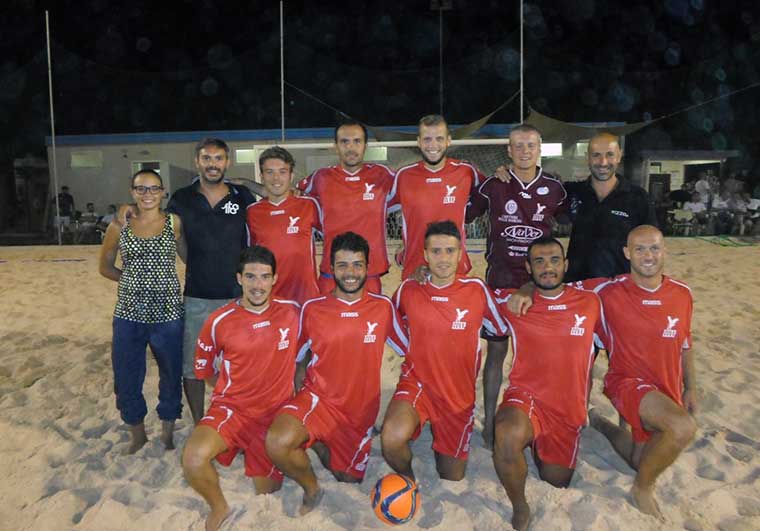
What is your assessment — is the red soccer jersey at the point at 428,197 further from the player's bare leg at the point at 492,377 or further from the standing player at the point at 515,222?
the player's bare leg at the point at 492,377

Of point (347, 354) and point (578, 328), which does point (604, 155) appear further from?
point (347, 354)

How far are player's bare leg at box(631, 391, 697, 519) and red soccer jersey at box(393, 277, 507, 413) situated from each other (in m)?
0.90

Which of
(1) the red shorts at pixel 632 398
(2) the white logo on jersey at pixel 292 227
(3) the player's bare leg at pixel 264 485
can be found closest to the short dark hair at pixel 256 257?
(2) the white logo on jersey at pixel 292 227

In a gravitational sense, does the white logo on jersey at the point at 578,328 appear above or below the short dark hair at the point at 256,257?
below

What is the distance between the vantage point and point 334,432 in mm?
3064

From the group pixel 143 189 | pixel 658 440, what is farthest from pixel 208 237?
pixel 658 440

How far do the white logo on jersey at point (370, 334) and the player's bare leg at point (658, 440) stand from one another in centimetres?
143

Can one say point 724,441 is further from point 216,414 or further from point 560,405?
point 216,414

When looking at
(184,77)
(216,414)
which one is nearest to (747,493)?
(216,414)

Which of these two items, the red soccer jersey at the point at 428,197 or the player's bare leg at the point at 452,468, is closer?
the player's bare leg at the point at 452,468

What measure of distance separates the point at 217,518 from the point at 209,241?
159 cm

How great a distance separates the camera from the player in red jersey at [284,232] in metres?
3.68

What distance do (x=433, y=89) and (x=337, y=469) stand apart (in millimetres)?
32824

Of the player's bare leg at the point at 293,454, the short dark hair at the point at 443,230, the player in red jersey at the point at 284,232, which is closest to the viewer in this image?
the player's bare leg at the point at 293,454
